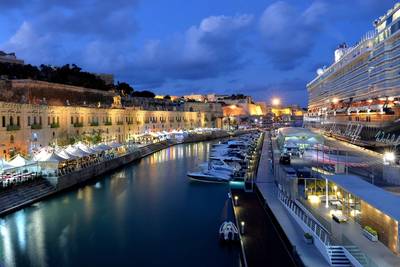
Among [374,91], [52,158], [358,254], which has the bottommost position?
[358,254]

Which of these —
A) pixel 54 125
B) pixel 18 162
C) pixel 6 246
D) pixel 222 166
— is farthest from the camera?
pixel 54 125

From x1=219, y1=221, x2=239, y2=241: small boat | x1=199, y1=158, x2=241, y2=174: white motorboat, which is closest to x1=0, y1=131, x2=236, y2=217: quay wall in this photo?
x1=199, y1=158, x2=241, y2=174: white motorboat

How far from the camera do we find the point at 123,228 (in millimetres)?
18688

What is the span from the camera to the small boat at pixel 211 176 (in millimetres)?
28750

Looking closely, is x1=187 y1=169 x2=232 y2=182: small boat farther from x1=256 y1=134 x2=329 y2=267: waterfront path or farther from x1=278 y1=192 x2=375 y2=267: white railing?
x1=278 y1=192 x2=375 y2=267: white railing

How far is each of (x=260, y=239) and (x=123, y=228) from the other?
7839 millimetres

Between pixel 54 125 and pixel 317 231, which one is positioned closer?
pixel 317 231

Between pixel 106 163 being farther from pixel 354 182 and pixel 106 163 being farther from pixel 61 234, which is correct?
pixel 354 182

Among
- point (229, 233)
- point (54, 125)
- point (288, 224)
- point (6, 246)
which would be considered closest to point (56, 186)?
point (6, 246)

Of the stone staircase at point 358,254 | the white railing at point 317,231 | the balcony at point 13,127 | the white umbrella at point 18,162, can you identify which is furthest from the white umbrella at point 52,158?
the stone staircase at point 358,254

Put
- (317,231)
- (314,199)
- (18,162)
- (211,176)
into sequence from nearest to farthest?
1. (317,231)
2. (314,199)
3. (18,162)
4. (211,176)

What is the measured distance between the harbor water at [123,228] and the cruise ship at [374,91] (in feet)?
68.9

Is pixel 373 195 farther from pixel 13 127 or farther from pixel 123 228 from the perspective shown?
pixel 13 127

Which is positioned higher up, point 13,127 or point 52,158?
point 13,127
